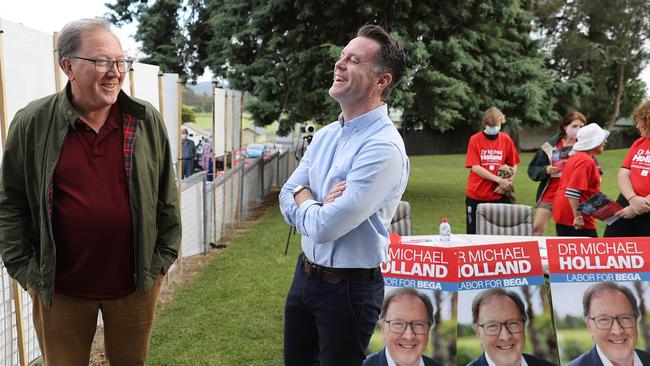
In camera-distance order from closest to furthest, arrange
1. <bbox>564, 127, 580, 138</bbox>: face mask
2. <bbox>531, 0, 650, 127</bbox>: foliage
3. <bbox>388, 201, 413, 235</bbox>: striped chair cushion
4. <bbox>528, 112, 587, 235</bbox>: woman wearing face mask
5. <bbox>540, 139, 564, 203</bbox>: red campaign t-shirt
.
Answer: <bbox>388, 201, 413, 235</bbox>: striped chair cushion, <bbox>564, 127, 580, 138</bbox>: face mask, <bbox>528, 112, 587, 235</bbox>: woman wearing face mask, <bbox>540, 139, 564, 203</bbox>: red campaign t-shirt, <bbox>531, 0, 650, 127</bbox>: foliage

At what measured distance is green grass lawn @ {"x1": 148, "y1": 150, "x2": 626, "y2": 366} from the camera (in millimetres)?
4320

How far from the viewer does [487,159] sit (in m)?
6.11

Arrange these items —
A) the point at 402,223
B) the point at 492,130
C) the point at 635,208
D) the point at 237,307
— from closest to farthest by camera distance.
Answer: the point at 635,208
the point at 237,307
the point at 402,223
the point at 492,130

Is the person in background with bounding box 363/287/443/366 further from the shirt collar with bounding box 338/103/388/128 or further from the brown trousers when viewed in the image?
the shirt collar with bounding box 338/103/388/128

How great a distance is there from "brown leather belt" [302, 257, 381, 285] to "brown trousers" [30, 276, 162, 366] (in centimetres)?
82

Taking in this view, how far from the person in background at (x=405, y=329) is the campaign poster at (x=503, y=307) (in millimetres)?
207

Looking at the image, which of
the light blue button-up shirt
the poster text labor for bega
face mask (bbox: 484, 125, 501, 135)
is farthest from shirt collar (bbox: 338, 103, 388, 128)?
face mask (bbox: 484, 125, 501, 135)

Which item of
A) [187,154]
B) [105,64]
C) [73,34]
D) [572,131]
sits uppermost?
[187,154]

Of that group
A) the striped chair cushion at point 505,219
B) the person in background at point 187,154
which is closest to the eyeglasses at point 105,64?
the striped chair cushion at point 505,219

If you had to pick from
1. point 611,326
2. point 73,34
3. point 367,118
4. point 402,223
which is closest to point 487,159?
point 402,223

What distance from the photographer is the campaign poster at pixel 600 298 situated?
3.47 meters

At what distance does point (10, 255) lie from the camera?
2293mm

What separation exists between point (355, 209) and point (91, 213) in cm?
107

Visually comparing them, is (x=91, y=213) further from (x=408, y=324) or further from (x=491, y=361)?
(x=491, y=361)
